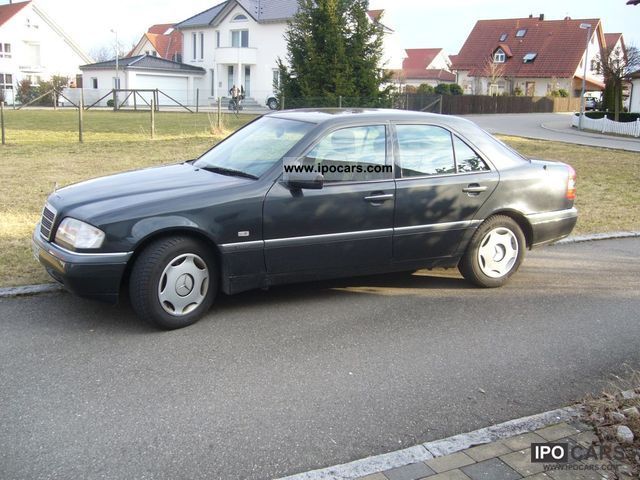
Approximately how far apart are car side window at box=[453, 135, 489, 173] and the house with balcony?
58.7 meters

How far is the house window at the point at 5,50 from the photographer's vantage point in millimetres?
59156

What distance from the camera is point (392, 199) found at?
5.59 metres

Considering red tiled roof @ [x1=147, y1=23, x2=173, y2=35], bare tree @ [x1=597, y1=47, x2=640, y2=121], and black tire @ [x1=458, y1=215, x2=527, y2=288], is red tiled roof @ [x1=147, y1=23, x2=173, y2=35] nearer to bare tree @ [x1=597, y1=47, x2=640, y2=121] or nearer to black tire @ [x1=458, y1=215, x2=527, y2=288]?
bare tree @ [x1=597, y1=47, x2=640, y2=121]

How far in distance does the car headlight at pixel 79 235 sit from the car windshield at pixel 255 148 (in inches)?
50.8

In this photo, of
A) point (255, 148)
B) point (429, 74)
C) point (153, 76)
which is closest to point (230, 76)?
point (153, 76)

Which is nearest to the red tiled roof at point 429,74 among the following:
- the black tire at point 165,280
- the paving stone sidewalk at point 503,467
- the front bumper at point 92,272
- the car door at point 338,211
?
the car door at point 338,211

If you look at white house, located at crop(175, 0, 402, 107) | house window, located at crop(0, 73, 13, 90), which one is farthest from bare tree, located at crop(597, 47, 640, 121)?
house window, located at crop(0, 73, 13, 90)

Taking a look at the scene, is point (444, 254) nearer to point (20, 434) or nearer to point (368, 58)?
point (20, 434)


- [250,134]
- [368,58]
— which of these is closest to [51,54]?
[368,58]

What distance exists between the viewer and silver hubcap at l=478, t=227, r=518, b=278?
244 inches

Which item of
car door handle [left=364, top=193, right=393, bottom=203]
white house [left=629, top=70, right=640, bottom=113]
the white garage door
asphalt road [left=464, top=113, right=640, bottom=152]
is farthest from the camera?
the white garage door

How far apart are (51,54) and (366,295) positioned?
65.7m

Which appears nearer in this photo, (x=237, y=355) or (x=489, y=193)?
(x=237, y=355)

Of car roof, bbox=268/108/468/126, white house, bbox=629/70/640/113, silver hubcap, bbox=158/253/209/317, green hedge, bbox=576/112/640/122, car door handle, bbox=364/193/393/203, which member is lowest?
silver hubcap, bbox=158/253/209/317
